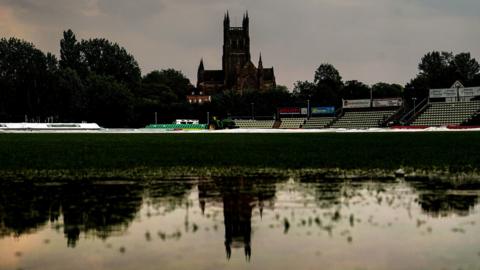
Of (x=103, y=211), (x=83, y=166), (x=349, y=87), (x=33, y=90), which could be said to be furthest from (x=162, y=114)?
(x=103, y=211)

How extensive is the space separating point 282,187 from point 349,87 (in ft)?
574

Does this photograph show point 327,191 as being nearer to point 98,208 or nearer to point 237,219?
point 237,219

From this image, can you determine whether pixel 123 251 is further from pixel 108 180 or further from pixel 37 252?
pixel 108 180

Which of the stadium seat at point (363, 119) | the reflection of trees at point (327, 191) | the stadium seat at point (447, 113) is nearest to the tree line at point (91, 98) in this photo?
the stadium seat at point (363, 119)

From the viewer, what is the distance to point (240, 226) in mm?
9266

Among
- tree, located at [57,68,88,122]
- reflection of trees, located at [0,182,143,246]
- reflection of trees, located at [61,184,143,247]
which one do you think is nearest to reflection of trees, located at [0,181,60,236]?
reflection of trees, located at [0,182,143,246]

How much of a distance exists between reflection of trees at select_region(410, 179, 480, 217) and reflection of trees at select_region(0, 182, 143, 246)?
4649mm

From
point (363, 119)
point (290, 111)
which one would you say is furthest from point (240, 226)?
point (290, 111)

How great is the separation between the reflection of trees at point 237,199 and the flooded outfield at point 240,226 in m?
0.03

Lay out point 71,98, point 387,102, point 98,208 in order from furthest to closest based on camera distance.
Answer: point 71,98 < point 387,102 < point 98,208

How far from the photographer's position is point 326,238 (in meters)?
8.34

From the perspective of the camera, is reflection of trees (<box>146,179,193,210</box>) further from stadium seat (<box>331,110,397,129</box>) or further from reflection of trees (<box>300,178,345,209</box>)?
stadium seat (<box>331,110,397,129</box>)

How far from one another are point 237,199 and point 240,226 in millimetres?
3048

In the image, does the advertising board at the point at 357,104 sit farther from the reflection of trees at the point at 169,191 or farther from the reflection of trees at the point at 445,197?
the reflection of trees at the point at 169,191
